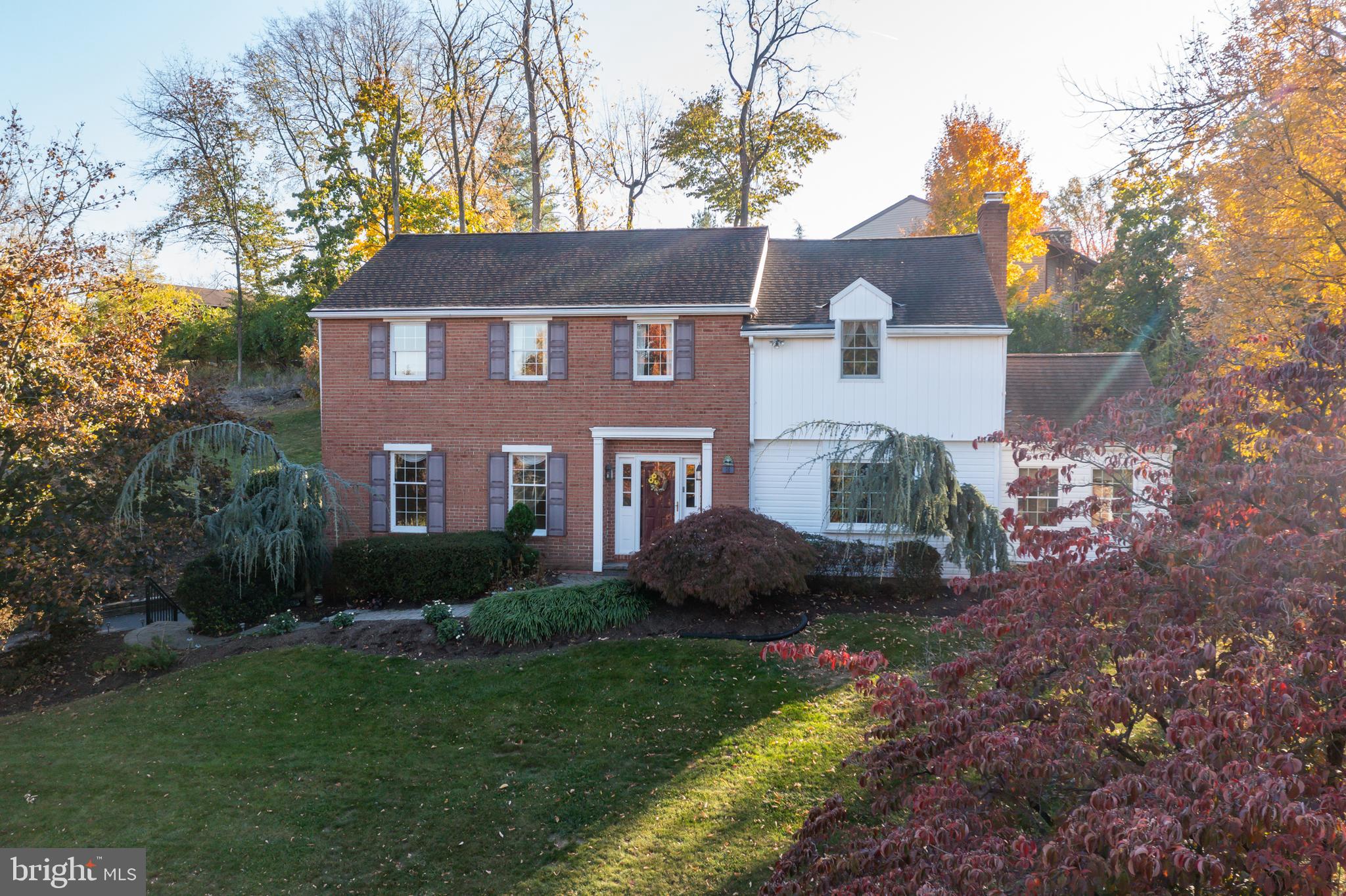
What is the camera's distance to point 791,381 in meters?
16.8

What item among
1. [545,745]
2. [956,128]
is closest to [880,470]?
[545,745]

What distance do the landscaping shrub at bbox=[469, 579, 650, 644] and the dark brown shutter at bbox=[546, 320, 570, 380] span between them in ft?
18.5

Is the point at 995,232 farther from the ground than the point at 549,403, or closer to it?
farther from the ground

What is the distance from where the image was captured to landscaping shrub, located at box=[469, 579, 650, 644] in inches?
496

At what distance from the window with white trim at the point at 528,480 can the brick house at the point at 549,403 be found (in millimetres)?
32

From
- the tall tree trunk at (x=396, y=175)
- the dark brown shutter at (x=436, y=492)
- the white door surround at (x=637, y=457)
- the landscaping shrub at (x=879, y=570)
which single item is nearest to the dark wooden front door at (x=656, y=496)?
the white door surround at (x=637, y=457)

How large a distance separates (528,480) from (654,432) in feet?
9.68

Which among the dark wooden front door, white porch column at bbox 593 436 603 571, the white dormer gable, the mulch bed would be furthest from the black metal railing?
the white dormer gable

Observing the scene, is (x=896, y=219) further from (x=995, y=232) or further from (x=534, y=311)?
(x=534, y=311)

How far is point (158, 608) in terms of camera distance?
16.0 metres

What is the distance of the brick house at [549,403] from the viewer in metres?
17.0

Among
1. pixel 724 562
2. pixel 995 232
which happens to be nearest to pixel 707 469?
pixel 724 562

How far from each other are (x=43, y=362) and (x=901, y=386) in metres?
14.6

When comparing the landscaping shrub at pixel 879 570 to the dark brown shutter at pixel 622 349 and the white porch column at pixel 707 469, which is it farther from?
the dark brown shutter at pixel 622 349
